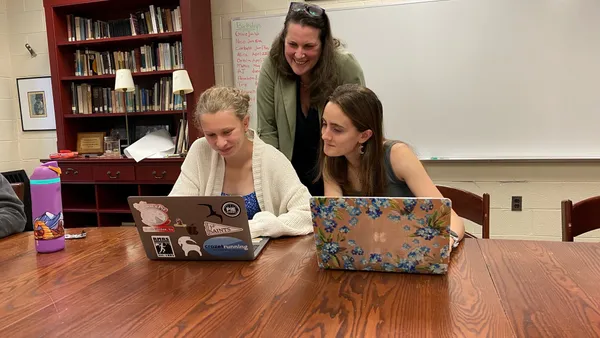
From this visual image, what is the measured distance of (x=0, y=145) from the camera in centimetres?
358

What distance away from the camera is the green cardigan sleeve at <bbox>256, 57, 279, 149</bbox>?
1.86 metres

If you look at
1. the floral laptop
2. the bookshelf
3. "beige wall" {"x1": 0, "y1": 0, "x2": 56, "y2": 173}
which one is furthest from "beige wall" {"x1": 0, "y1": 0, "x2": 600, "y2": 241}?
the floral laptop

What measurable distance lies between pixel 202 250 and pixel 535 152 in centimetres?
237

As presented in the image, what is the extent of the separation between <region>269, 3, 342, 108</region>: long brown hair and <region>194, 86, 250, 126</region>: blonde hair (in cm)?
33

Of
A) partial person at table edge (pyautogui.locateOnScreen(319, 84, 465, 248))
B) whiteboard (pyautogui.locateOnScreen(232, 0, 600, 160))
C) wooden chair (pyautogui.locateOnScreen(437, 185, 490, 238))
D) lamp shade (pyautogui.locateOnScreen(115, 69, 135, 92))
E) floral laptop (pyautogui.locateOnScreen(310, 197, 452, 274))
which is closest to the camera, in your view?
floral laptop (pyautogui.locateOnScreen(310, 197, 452, 274))

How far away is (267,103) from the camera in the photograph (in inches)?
74.2

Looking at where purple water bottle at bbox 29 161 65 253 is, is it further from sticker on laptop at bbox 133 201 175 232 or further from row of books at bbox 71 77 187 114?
row of books at bbox 71 77 187 114

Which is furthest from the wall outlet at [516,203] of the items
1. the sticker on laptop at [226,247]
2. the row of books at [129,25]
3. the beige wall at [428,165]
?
the row of books at [129,25]

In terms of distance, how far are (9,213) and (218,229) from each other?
0.88 meters

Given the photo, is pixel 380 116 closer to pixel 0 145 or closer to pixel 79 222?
pixel 79 222

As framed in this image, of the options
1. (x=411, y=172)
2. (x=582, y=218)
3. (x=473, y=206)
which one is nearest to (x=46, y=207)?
(x=411, y=172)

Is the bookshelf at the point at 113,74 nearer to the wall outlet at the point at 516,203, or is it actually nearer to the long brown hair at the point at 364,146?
the long brown hair at the point at 364,146

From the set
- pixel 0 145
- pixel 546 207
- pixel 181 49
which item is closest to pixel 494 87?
pixel 546 207

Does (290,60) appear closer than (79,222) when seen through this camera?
Yes
